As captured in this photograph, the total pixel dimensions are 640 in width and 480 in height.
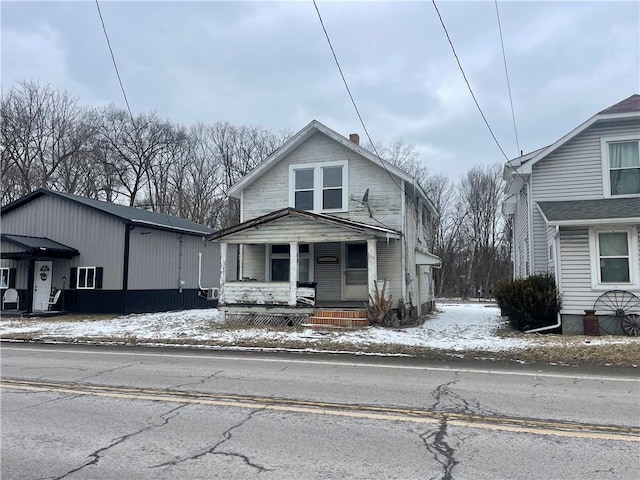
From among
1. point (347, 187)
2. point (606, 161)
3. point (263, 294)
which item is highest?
point (606, 161)

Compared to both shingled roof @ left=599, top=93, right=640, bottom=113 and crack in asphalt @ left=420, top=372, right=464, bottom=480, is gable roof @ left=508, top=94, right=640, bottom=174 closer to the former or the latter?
shingled roof @ left=599, top=93, right=640, bottom=113

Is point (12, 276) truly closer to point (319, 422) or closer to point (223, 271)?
point (223, 271)

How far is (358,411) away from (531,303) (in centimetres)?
967

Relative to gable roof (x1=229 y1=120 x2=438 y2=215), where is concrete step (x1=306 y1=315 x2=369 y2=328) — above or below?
below

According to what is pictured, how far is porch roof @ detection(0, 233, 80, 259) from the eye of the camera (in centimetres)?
2008

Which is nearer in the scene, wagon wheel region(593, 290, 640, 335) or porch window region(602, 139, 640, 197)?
wagon wheel region(593, 290, 640, 335)

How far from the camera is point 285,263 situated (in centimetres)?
1912

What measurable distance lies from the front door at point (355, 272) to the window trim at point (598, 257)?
7.30m

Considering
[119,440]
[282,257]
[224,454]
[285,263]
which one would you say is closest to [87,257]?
[282,257]

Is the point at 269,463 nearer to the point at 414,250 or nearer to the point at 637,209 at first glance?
the point at 637,209

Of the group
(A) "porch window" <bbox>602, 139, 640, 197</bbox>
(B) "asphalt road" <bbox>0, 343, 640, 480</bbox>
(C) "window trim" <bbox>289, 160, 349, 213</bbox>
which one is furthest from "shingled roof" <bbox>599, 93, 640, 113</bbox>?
(B) "asphalt road" <bbox>0, 343, 640, 480</bbox>

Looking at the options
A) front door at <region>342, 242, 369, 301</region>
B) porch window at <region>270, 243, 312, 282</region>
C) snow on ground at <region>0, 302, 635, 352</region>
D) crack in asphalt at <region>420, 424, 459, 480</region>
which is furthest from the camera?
porch window at <region>270, 243, 312, 282</region>

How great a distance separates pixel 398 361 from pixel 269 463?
Answer: 236 inches

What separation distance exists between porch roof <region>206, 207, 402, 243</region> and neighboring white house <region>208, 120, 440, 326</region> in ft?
0.11
